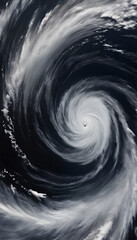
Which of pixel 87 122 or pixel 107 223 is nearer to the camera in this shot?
pixel 107 223

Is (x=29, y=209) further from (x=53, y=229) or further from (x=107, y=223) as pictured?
(x=107, y=223)

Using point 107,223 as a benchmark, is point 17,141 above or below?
above

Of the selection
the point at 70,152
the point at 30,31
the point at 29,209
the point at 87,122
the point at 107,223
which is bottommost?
the point at 107,223

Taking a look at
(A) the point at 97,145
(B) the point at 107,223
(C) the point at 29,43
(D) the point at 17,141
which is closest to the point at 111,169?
(A) the point at 97,145

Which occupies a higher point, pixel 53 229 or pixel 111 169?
pixel 111 169

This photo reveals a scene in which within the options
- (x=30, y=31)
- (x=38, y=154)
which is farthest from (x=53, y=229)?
(x=30, y=31)

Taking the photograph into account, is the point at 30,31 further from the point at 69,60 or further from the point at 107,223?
the point at 107,223
